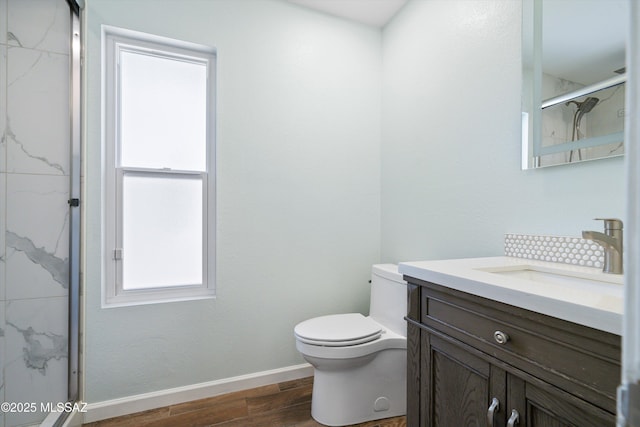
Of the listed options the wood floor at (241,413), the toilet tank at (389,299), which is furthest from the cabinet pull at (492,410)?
the wood floor at (241,413)

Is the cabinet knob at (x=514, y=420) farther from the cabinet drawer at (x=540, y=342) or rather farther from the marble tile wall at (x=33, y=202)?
the marble tile wall at (x=33, y=202)

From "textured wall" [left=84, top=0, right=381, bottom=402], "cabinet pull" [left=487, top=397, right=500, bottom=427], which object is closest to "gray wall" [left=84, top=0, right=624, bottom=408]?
"textured wall" [left=84, top=0, right=381, bottom=402]

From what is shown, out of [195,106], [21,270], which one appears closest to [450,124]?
[195,106]

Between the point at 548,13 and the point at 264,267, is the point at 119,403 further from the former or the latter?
the point at 548,13

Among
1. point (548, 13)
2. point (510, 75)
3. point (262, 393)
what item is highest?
point (548, 13)

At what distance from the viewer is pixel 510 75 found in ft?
4.35

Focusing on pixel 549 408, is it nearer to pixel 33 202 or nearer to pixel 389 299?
pixel 389 299

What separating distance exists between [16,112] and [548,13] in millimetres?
2217

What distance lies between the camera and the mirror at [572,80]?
100 centimetres

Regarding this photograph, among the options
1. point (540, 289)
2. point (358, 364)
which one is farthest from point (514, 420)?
point (358, 364)

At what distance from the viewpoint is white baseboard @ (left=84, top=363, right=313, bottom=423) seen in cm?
159

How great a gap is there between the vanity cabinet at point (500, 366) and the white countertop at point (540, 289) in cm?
2

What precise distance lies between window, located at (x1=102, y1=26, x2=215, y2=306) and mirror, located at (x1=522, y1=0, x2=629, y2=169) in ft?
5.66

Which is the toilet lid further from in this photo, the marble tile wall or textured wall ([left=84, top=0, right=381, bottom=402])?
the marble tile wall
